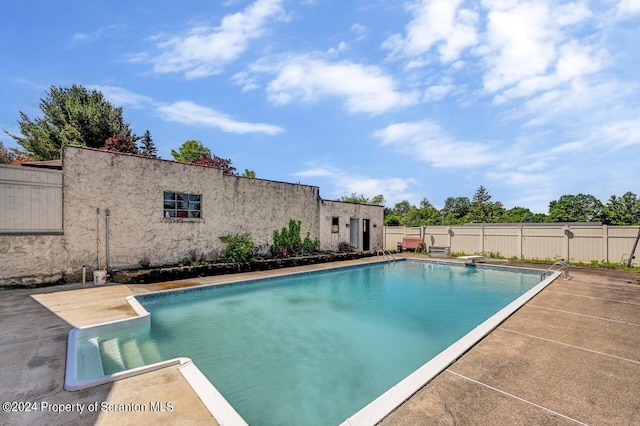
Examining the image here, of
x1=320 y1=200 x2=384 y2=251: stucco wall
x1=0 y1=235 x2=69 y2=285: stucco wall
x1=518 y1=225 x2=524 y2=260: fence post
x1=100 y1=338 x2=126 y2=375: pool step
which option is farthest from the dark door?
x1=100 y1=338 x2=126 y2=375: pool step

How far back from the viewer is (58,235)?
7406 mm

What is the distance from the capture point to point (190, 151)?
35750 millimetres

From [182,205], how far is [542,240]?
14998mm

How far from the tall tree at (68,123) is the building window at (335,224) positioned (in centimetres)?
1819

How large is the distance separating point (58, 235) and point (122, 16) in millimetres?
5871

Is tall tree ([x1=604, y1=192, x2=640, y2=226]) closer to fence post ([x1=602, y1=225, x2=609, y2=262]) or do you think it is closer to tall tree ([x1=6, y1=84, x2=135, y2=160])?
fence post ([x1=602, y1=225, x2=609, y2=262])

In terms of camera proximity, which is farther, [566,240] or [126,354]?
[566,240]

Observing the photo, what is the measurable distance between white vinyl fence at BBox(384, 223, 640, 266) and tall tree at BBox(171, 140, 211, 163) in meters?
28.9

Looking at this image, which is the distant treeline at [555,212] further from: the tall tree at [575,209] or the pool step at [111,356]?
the pool step at [111,356]

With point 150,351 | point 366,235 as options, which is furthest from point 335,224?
point 150,351

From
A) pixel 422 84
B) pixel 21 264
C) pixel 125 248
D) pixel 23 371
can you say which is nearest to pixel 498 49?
pixel 422 84

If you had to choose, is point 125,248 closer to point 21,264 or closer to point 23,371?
point 21,264

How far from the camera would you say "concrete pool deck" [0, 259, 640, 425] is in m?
2.28

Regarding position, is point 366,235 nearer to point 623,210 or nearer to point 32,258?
point 32,258
